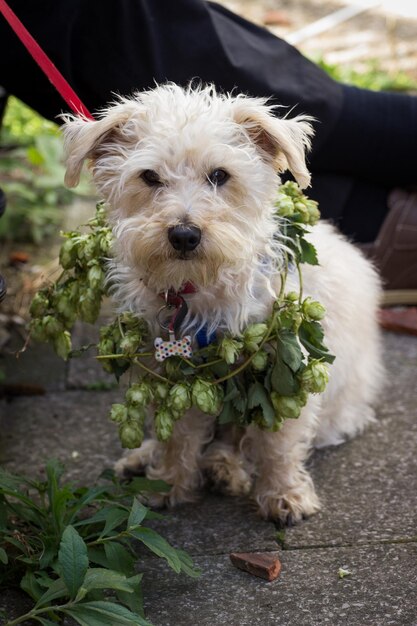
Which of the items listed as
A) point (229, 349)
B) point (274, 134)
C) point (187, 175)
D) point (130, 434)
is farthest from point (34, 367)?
point (274, 134)

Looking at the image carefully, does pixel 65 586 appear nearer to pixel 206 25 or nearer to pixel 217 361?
pixel 217 361

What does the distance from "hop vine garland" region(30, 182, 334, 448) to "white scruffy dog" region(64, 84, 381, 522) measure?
0.26ft

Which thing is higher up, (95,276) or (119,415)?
(95,276)

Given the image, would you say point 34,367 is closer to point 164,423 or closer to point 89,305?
point 89,305

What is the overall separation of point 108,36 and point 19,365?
1487 millimetres

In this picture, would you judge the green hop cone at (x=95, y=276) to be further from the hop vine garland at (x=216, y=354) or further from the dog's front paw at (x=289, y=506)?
the dog's front paw at (x=289, y=506)

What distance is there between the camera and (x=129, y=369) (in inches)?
117

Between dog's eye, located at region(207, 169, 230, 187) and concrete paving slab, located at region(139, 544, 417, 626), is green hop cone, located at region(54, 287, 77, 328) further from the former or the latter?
concrete paving slab, located at region(139, 544, 417, 626)

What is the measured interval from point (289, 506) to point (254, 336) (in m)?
0.64

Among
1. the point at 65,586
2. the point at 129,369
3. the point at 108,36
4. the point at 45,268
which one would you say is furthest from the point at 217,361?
the point at 45,268

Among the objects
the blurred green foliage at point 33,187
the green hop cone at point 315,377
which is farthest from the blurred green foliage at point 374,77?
the green hop cone at point 315,377

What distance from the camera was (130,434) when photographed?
2.66 meters

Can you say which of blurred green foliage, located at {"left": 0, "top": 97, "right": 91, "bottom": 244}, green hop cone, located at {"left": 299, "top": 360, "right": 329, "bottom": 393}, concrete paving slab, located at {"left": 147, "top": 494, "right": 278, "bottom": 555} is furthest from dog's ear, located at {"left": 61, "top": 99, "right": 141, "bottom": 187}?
blurred green foliage, located at {"left": 0, "top": 97, "right": 91, "bottom": 244}

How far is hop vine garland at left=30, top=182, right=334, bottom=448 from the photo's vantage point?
105 inches
